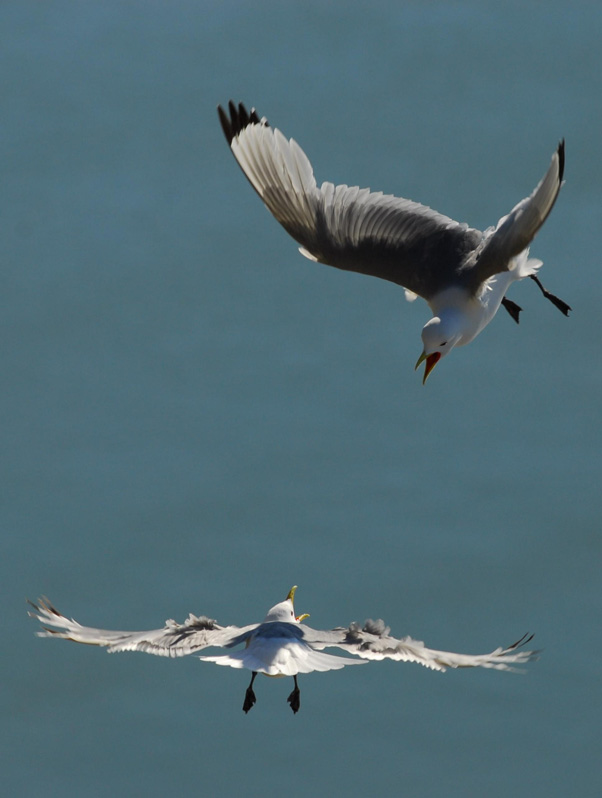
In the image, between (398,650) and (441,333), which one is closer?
(398,650)

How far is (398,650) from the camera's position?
4320 mm

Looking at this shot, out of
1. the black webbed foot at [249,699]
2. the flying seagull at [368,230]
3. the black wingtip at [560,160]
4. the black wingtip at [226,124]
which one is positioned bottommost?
the black webbed foot at [249,699]

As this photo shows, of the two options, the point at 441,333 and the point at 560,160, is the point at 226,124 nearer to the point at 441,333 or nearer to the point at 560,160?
the point at 441,333

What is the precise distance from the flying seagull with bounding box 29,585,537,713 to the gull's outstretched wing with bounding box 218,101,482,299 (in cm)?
127

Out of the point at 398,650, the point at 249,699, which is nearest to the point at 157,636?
the point at 249,699

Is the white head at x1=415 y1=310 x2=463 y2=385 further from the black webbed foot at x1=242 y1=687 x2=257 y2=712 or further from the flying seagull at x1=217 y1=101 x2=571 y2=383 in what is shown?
the black webbed foot at x1=242 y1=687 x2=257 y2=712

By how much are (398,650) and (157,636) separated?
755mm

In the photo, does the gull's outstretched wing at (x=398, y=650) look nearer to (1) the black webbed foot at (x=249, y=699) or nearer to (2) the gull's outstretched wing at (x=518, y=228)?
(1) the black webbed foot at (x=249, y=699)

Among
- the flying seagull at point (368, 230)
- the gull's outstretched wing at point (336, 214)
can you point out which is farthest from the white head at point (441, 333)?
the gull's outstretched wing at point (336, 214)

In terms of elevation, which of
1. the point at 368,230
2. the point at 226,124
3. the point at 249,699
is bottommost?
the point at 249,699

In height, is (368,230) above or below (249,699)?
above

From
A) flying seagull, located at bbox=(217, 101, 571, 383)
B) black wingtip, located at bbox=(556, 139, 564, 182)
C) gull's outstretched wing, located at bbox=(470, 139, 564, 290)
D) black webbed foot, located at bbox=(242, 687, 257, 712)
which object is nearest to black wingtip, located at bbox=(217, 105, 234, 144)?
flying seagull, located at bbox=(217, 101, 571, 383)

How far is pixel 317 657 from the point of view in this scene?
13.8ft

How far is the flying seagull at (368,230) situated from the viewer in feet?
16.3
